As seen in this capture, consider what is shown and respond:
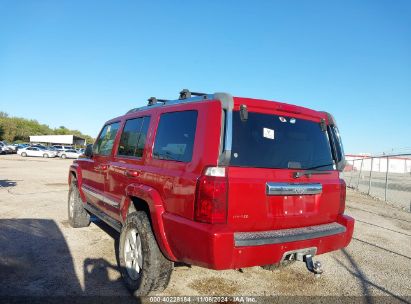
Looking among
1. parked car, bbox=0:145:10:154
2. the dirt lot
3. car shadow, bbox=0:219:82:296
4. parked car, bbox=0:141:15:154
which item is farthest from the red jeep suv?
parked car, bbox=0:141:15:154

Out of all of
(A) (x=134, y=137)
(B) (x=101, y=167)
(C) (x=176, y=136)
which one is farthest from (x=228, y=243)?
(B) (x=101, y=167)

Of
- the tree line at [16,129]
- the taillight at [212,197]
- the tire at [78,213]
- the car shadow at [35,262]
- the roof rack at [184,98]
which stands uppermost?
the tree line at [16,129]

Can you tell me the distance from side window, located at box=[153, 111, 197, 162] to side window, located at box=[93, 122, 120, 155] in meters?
1.60

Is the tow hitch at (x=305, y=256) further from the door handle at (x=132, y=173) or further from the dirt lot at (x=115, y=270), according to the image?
the door handle at (x=132, y=173)

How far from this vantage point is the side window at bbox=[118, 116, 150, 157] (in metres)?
4.14

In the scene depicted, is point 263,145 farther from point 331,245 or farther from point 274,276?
point 274,276

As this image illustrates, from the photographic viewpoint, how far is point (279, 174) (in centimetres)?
325

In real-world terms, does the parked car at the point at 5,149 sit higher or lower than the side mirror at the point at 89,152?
lower

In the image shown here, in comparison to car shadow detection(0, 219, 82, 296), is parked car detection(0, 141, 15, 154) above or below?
above

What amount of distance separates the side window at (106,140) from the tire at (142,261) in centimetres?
164

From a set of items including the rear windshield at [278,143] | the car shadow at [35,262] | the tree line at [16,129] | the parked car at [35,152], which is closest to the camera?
the rear windshield at [278,143]

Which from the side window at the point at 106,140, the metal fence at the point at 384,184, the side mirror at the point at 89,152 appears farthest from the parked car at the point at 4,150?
the side window at the point at 106,140

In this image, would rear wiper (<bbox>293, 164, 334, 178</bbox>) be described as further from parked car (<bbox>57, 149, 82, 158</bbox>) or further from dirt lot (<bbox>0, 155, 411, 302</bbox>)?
parked car (<bbox>57, 149, 82, 158</bbox>)

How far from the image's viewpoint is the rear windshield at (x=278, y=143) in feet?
10.2
